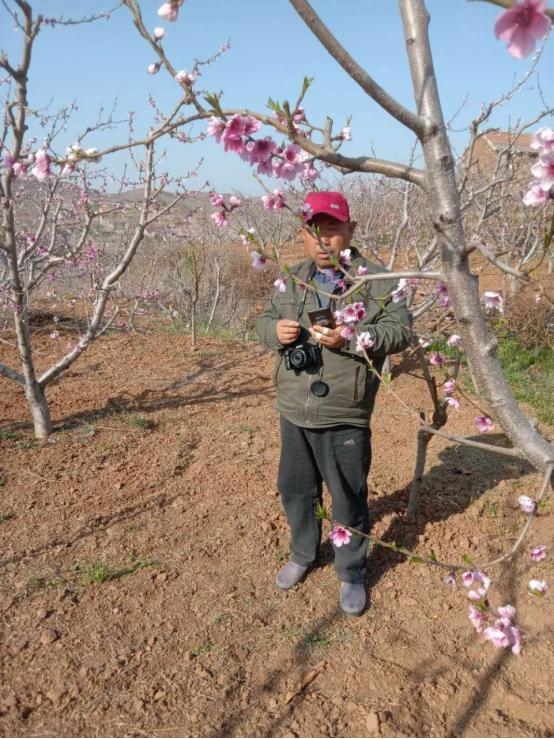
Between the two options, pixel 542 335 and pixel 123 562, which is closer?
pixel 123 562

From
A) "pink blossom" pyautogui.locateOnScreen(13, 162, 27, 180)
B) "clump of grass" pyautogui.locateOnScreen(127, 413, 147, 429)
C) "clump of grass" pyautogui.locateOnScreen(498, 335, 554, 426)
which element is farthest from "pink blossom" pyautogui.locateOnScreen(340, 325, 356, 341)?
"clump of grass" pyautogui.locateOnScreen(498, 335, 554, 426)

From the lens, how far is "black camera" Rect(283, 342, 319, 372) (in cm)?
221

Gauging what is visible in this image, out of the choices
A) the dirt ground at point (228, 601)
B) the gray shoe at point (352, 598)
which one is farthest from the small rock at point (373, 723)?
the gray shoe at point (352, 598)

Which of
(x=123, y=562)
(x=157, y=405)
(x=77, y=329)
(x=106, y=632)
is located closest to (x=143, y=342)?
(x=77, y=329)

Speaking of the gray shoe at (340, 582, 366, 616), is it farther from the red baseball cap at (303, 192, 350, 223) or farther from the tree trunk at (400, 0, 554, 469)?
the red baseball cap at (303, 192, 350, 223)

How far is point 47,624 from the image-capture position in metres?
2.28

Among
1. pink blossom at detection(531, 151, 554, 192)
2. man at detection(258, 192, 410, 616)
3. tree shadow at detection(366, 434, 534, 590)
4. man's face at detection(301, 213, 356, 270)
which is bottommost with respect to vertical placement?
tree shadow at detection(366, 434, 534, 590)

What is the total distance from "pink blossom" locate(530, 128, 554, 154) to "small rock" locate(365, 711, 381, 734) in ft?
6.15

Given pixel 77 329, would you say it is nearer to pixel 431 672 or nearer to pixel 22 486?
pixel 22 486

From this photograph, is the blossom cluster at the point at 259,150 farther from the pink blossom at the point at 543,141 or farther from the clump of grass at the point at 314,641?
the clump of grass at the point at 314,641

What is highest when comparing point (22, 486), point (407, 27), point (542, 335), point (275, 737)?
point (407, 27)

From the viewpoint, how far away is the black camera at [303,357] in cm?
221

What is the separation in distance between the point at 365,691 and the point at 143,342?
531cm

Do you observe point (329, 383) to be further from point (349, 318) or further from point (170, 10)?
point (170, 10)
